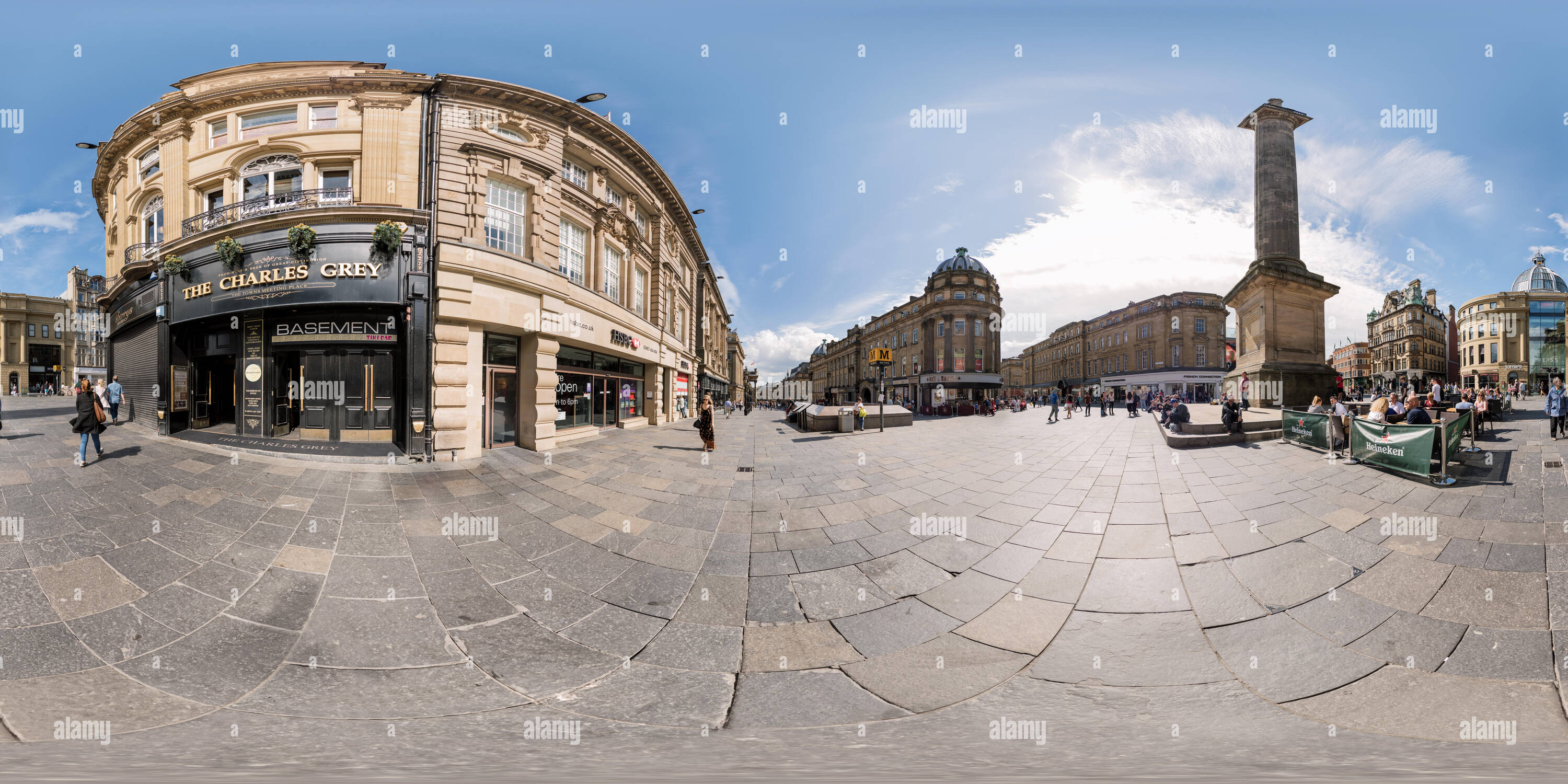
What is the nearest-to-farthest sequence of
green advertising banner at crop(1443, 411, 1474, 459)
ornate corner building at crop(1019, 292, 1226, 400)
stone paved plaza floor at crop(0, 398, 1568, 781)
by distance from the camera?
stone paved plaza floor at crop(0, 398, 1568, 781)
green advertising banner at crop(1443, 411, 1474, 459)
ornate corner building at crop(1019, 292, 1226, 400)

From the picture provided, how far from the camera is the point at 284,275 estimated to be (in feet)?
26.5

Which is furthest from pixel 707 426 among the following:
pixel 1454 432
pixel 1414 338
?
pixel 1414 338

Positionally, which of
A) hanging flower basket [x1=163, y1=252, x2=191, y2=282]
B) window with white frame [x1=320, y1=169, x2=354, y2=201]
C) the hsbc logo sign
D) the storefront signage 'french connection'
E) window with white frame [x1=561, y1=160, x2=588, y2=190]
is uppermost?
window with white frame [x1=561, y1=160, x2=588, y2=190]

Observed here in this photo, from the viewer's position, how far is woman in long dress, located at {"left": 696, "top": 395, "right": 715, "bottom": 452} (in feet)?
28.8

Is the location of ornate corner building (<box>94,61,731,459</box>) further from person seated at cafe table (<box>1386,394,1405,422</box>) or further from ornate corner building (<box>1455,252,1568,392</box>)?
ornate corner building (<box>1455,252,1568,392</box>)

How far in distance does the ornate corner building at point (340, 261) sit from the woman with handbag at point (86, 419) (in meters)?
1.45

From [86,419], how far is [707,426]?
7423 millimetres

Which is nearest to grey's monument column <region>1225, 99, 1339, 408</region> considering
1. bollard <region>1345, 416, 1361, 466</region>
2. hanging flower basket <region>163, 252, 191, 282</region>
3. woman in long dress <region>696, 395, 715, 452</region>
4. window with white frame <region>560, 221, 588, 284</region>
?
bollard <region>1345, 416, 1361, 466</region>

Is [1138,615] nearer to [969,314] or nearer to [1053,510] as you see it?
[1053,510]

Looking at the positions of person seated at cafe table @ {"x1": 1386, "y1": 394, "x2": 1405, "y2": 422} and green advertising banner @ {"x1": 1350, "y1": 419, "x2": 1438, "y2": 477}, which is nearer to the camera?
green advertising banner @ {"x1": 1350, "y1": 419, "x2": 1438, "y2": 477}

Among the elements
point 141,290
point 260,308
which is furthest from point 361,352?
point 141,290

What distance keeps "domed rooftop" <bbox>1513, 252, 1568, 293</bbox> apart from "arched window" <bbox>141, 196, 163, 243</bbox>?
62.5 m

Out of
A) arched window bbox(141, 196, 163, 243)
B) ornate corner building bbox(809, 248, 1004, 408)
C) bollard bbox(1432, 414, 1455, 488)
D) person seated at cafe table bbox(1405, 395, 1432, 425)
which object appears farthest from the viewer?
ornate corner building bbox(809, 248, 1004, 408)

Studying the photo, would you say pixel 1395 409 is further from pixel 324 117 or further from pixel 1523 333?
pixel 1523 333
